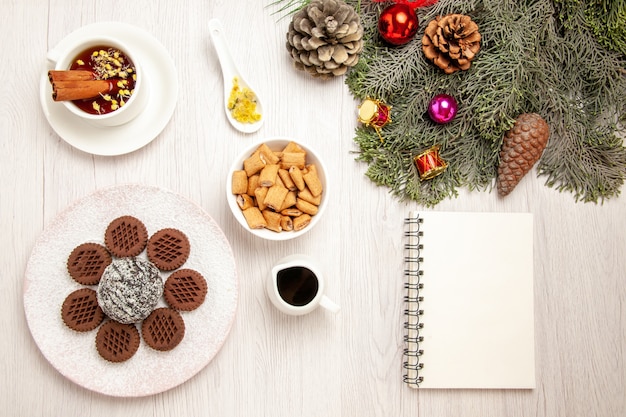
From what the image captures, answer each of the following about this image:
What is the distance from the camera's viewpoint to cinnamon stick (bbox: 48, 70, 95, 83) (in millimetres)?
945

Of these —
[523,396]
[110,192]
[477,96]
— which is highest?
[477,96]

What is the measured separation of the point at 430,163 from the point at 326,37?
13.0 inches

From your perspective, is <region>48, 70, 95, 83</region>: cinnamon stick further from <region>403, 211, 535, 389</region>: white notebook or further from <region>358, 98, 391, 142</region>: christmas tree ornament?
<region>403, 211, 535, 389</region>: white notebook

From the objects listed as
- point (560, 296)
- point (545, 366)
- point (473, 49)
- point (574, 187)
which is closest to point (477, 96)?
point (473, 49)

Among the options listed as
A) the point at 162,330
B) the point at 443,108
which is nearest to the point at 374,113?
the point at 443,108

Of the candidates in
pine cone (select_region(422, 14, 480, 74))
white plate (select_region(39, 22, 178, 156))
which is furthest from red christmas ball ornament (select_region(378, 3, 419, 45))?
white plate (select_region(39, 22, 178, 156))

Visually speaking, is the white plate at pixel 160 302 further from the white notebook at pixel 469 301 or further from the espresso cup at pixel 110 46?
the white notebook at pixel 469 301

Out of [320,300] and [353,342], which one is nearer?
[320,300]

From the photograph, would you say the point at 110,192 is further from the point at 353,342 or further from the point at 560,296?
the point at 560,296

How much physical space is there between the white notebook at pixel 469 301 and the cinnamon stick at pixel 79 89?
662mm

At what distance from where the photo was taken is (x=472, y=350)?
1.14m

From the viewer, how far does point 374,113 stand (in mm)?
1086

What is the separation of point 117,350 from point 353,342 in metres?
0.47

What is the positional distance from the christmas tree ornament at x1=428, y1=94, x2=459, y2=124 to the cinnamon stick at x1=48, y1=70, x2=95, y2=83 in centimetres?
66
